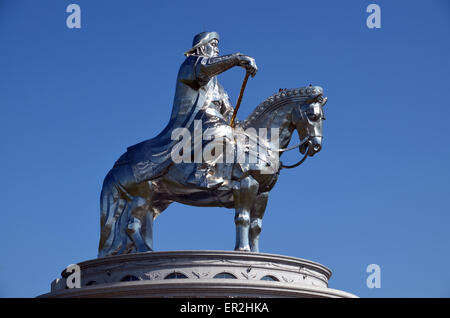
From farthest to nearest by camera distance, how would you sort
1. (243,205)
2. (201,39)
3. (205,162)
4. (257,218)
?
(201,39)
(257,218)
(205,162)
(243,205)

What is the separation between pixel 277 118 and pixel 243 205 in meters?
2.43

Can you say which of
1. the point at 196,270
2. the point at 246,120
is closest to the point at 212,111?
the point at 246,120

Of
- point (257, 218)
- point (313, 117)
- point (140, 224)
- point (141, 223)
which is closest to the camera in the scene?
point (140, 224)

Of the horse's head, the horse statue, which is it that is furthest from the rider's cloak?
the horse's head

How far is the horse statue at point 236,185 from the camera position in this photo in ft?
79.8

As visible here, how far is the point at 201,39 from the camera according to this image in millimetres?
26188

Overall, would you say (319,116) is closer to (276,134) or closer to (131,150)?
(276,134)

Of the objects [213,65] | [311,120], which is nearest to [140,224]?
[213,65]

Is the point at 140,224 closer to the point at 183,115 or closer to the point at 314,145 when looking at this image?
the point at 183,115

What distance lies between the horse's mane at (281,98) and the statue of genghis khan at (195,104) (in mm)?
783

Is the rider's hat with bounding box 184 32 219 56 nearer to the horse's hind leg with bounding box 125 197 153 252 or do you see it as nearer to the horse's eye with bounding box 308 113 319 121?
the horse's eye with bounding box 308 113 319 121

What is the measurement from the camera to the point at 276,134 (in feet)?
82.7
